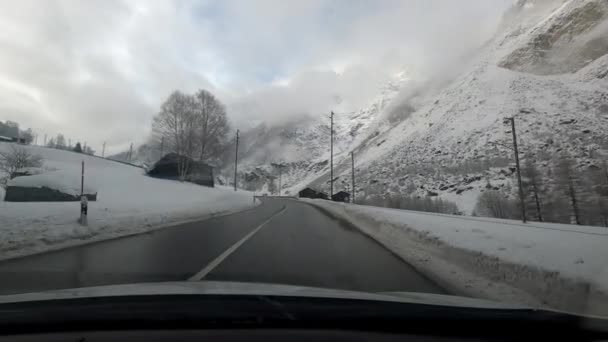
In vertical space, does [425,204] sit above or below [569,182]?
below

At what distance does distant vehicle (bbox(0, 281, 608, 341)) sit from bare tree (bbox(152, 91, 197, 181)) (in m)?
44.8

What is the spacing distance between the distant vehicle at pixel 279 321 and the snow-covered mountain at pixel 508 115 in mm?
48729

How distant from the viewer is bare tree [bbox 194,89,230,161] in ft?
153

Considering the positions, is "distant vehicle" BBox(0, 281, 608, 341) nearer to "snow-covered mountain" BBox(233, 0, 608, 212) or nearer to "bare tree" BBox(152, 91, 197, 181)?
"bare tree" BBox(152, 91, 197, 181)

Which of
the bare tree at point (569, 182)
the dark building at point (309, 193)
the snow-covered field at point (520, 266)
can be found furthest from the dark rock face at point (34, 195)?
the dark building at point (309, 193)

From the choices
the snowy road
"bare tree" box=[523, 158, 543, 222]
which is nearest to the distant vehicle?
the snowy road

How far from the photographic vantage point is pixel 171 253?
8414 mm

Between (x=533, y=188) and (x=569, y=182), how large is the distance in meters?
3.26

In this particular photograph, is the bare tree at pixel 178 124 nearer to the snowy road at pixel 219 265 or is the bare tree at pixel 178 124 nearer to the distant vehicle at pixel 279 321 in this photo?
the snowy road at pixel 219 265

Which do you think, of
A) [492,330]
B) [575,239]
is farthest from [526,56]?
[492,330]

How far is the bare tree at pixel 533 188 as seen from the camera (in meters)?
38.2

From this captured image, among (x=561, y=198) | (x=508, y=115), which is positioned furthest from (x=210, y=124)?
(x=508, y=115)

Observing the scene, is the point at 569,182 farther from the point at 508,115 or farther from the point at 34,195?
the point at 34,195

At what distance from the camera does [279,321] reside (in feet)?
8.47
